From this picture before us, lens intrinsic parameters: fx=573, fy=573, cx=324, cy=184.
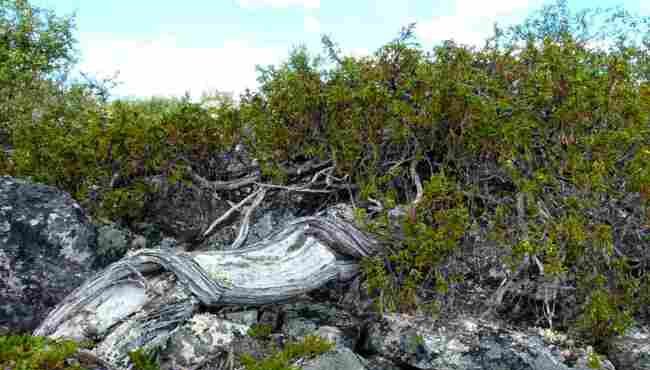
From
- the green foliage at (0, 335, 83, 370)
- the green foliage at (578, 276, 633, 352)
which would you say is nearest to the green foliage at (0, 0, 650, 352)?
the green foliage at (578, 276, 633, 352)

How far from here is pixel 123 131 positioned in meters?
8.87

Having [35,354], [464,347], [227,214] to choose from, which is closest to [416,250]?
[464,347]

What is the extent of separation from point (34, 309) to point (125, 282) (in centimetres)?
143

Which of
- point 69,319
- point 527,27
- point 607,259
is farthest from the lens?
point 527,27

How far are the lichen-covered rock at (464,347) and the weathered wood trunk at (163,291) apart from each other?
1172 mm

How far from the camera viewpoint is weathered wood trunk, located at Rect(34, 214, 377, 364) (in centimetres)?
559

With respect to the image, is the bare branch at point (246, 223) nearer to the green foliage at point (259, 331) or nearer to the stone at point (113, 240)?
the green foliage at point (259, 331)

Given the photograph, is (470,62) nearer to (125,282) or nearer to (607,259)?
(607,259)

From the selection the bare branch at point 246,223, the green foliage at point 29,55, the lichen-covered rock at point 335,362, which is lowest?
the lichen-covered rock at point 335,362

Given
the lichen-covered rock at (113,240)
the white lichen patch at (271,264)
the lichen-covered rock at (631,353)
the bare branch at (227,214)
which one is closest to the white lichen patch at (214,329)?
the white lichen patch at (271,264)

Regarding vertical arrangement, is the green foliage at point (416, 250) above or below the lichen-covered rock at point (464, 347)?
above

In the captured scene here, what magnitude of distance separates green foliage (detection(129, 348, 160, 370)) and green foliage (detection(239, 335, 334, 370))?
0.82 meters

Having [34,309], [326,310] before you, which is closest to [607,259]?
Answer: [326,310]

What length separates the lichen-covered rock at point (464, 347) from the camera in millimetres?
5840
